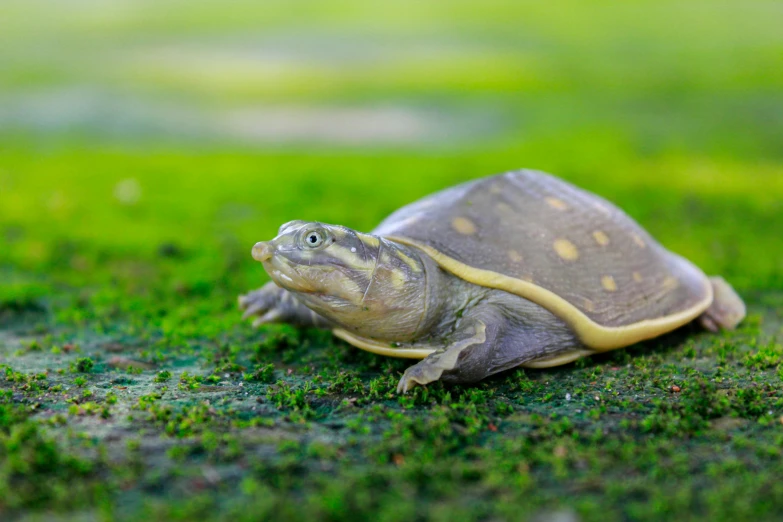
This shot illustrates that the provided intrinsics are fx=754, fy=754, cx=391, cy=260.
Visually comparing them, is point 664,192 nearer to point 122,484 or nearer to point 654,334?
point 654,334

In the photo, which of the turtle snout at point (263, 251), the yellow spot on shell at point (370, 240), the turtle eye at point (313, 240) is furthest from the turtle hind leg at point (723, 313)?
the turtle snout at point (263, 251)

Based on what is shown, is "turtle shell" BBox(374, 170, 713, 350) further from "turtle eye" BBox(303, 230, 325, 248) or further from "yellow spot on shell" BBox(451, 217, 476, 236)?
"turtle eye" BBox(303, 230, 325, 248)

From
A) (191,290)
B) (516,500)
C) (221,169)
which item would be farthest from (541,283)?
(221,169)

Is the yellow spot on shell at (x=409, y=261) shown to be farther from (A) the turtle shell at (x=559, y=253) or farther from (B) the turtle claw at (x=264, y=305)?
(B) the turtle claw at (x=264, y=305)

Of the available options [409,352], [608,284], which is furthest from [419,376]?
[608,284]

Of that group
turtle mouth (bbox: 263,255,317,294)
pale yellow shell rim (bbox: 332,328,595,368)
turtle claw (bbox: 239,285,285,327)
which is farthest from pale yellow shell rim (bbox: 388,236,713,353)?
turtle claw (bbox: 239,285,285,327)
